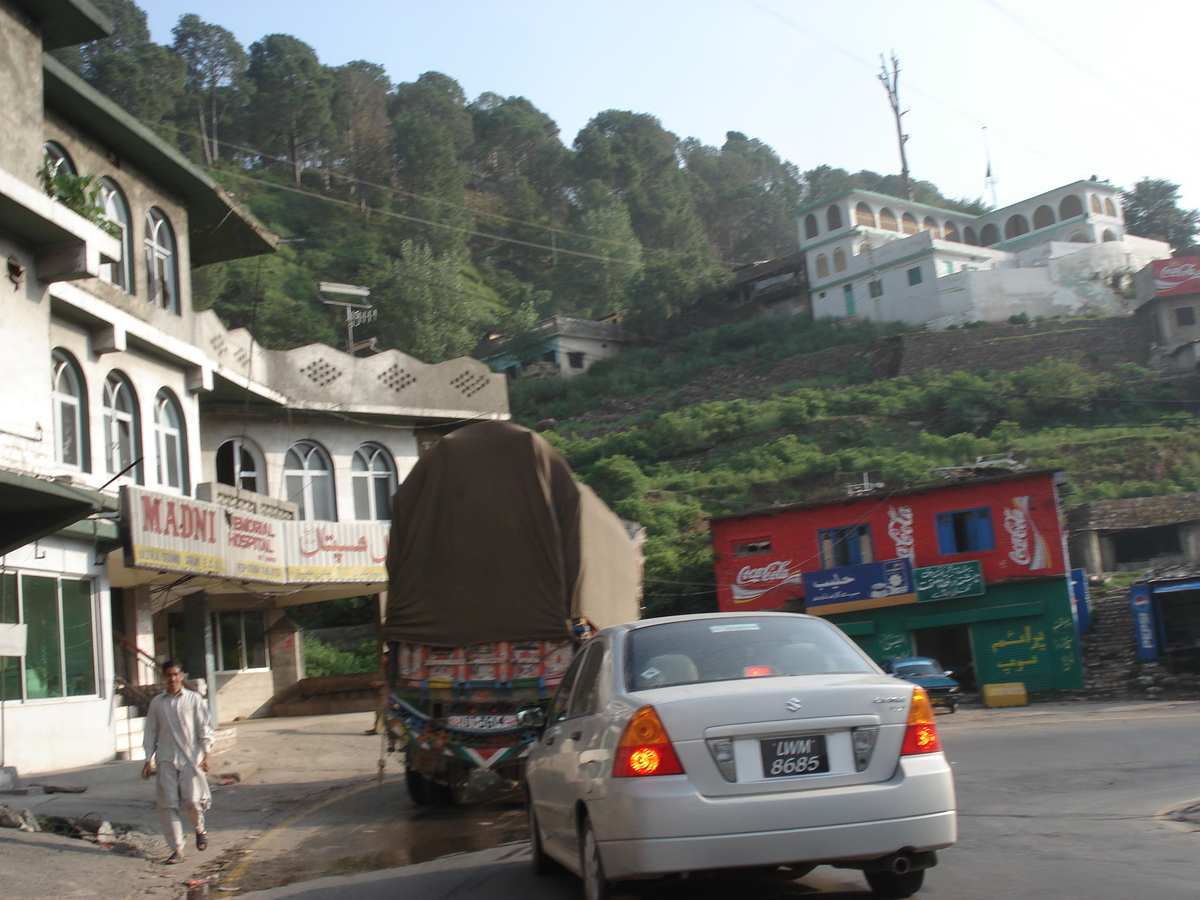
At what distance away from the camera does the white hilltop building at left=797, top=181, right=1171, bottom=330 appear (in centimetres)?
6525

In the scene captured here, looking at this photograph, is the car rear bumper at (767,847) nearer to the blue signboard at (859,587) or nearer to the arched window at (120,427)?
the arched window at (120,427)

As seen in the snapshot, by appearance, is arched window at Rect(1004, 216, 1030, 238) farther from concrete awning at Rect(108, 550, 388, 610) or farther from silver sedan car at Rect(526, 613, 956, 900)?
silver sedan car at Rect(526, 613, 956, 900)

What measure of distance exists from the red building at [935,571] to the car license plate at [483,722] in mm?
25793

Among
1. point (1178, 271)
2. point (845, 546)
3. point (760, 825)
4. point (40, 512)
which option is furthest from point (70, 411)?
point (1178, 271)

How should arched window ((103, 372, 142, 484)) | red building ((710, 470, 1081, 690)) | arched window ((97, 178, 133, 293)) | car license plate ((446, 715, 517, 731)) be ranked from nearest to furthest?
1. car license plate ((446, 715, 517, 731))
2. arched window ((103, 372, 142, 484))
3. arched window ((97, 178, 133, 293))
4. red building ((710, 470, 1081, 690))

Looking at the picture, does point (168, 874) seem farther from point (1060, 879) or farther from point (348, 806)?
point (1060, 879)

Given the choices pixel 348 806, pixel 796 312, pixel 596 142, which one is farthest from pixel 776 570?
pixel 596 142

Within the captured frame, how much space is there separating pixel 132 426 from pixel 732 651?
1581cm

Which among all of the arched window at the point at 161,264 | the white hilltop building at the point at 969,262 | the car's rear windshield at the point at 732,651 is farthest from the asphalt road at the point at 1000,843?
the white hilltop building at the point at 969,262

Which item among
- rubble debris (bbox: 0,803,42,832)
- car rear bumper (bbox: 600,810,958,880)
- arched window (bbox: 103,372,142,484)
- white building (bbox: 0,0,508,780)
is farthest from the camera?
arched window (bbox: 103,372,142,484)

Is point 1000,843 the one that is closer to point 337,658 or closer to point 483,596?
point 483,596

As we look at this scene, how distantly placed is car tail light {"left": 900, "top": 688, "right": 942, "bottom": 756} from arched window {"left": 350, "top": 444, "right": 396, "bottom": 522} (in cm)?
2193

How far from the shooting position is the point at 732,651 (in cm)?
610

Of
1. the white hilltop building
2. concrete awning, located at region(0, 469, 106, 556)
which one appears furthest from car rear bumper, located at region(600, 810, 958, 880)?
the white hilltop building
